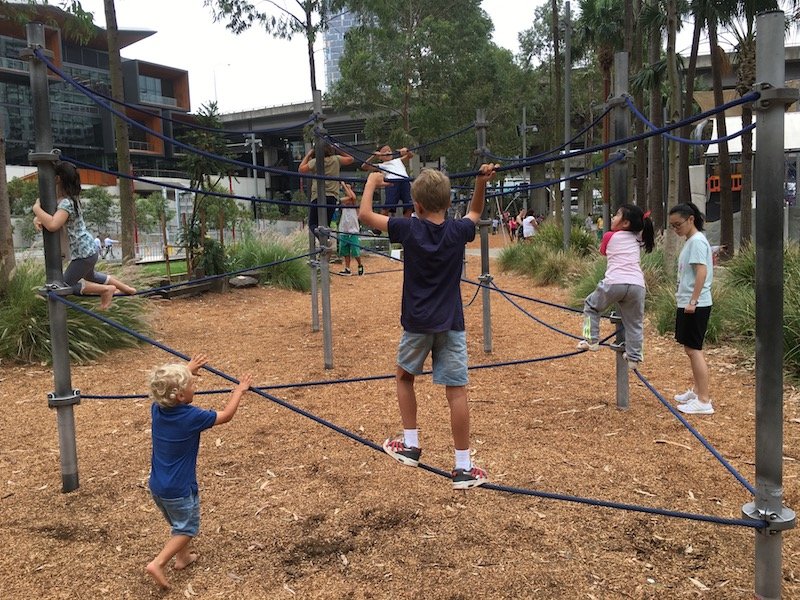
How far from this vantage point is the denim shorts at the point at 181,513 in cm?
313

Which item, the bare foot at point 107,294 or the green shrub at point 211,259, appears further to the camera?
the green shrub at point 211,259

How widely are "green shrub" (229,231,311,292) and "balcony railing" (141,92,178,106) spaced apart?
46461mm

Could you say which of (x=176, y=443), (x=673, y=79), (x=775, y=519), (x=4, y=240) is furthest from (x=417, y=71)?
(x=775, y=519)

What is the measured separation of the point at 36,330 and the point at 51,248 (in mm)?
3654

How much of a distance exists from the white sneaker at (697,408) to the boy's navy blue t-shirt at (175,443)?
391cm

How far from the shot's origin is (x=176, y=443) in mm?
3100

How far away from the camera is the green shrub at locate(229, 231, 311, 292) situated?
14.2m

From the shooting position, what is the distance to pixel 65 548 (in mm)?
3512

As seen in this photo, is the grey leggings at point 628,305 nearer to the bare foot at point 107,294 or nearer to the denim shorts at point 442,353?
the denim shorts at point 442,353

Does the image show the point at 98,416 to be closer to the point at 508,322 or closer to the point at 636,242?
the point at 636,242

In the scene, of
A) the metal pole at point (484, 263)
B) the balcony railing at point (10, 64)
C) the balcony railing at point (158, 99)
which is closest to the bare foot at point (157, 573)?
the metal pole at point (484, 263)

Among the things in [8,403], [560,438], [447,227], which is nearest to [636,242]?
[560,438]

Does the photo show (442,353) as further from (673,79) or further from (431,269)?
(673,79)

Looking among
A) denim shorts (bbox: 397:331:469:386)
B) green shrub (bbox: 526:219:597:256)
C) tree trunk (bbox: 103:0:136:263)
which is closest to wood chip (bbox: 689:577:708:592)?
denim shorts (bbox: 397:331:469:386)
